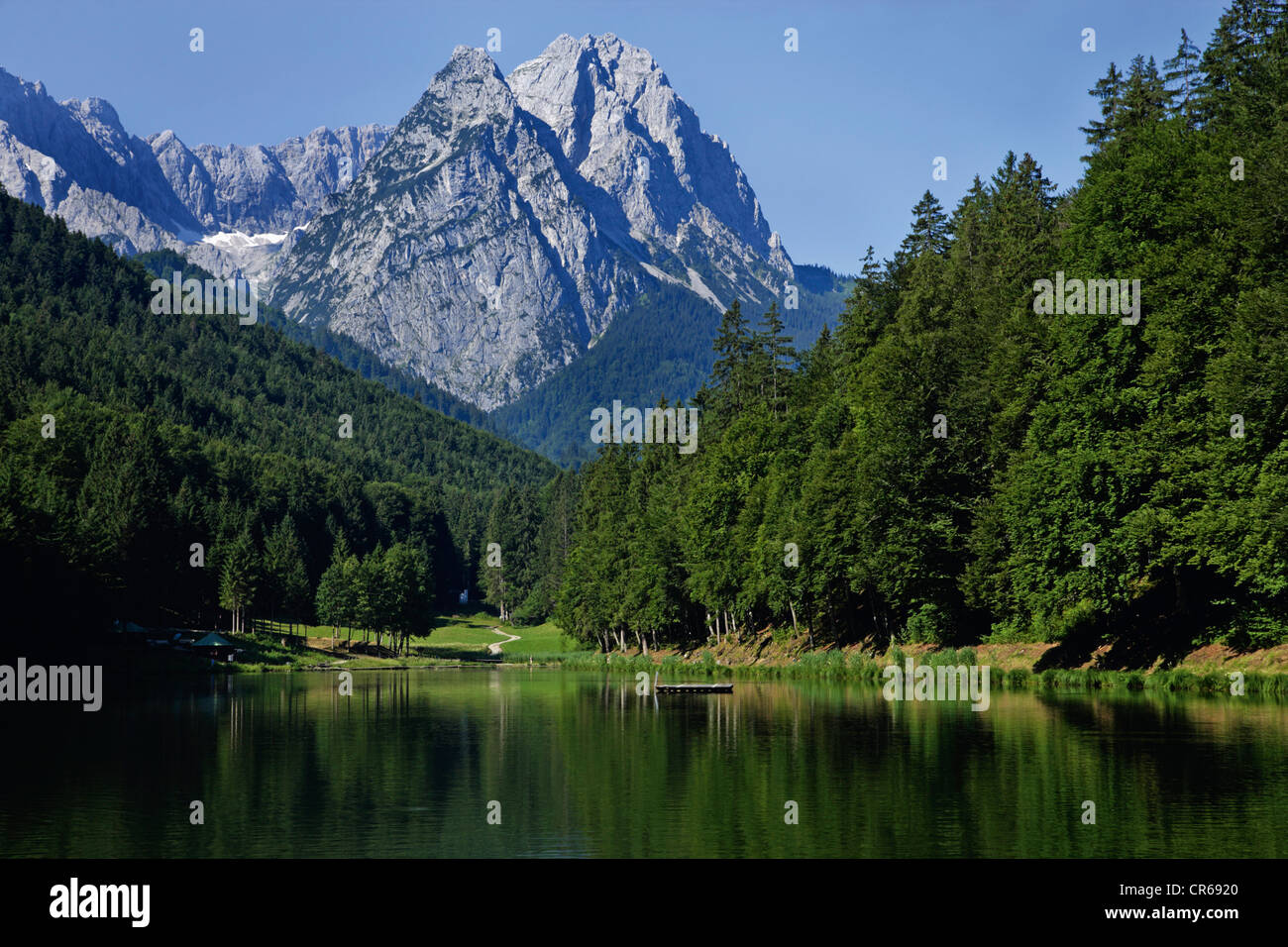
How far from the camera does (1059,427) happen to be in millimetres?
59906

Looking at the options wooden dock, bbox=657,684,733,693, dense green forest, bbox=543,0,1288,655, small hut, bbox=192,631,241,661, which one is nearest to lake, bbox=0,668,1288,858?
dense green forest, bbox=543,0,1288,655

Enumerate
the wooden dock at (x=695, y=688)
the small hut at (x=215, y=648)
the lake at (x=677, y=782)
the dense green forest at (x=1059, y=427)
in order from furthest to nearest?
the small hut at (x=215, y=648) < the wooden dock at (x=695, y=688) < the dense green forest at (x=1059, y=427) < the lake at (x=677, y=782)

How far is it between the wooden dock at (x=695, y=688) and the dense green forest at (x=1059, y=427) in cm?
1084

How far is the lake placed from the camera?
81.0ft

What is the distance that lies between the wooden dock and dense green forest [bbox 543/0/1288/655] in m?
10.8

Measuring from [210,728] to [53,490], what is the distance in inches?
2898

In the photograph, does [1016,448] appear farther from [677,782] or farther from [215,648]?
[215,648]

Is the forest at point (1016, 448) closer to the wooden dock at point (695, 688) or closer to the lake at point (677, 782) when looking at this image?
the lake at point (677, 782)

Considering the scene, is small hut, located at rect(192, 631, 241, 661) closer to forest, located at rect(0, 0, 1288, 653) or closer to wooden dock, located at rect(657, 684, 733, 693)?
forest, located at rect(0, 0, 1288, 653)

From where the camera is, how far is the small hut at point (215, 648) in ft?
397

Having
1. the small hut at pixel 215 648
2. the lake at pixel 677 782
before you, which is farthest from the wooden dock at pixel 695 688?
the small hut at pixel 215 648

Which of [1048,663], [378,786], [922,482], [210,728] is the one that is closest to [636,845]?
[378,786]

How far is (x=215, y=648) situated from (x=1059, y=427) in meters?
93.2
